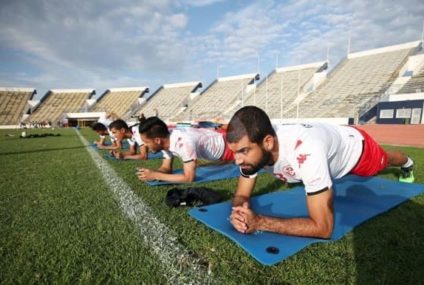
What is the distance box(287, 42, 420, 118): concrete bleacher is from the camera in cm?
3183

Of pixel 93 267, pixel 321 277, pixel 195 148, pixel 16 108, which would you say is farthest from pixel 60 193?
pixel 16 108

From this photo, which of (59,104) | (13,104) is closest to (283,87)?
(59,104)

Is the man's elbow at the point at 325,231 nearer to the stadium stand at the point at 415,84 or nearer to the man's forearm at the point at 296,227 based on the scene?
the man's forearm at the point at 296,227

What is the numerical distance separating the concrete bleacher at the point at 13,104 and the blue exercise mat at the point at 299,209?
205 ft

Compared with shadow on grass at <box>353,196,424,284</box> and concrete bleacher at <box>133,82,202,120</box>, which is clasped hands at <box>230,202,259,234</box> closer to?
shadow on grass at <box>353,196,424,284</box>

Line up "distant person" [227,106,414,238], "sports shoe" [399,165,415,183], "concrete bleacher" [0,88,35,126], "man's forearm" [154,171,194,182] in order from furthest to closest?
1. "concrete bleacher" [0,88,35,126]
2. "sports shoe" [399,165,415,183]
3. "man's forearm" [154,171,194,182]
4. "distant person" [227,106,414,238]

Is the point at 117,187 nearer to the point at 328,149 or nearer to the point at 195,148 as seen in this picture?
the point at 195,148

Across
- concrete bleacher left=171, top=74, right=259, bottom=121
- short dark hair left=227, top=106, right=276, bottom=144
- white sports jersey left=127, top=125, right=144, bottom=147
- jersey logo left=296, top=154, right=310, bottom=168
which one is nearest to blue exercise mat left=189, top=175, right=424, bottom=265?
jersey logo left=296, top=154, right=310, bottom=168

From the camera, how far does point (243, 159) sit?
2.44m

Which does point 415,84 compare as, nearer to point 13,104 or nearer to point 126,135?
point 126,135

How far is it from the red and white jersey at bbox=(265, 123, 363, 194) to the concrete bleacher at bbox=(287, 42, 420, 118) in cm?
2900

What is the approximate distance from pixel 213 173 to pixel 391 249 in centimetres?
361

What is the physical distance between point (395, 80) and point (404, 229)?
36437mm

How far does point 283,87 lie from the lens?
4506 cm
